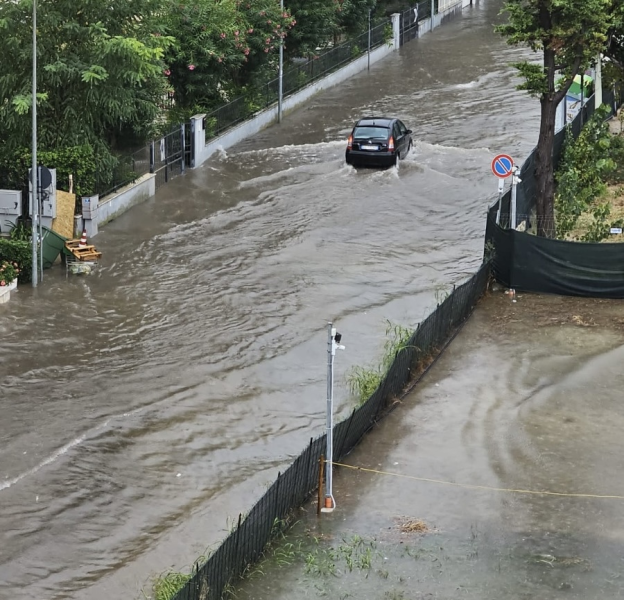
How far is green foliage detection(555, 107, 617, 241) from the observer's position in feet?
84.0

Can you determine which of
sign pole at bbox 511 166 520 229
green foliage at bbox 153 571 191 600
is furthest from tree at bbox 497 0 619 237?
green foliage at bbox 153 571 191 600

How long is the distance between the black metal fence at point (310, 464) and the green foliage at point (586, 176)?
451 centimetres

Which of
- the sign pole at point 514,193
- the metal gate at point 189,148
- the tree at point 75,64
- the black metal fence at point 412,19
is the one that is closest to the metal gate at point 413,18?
the black metal fence at point 412,19

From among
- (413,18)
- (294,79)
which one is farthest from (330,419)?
(413,18)

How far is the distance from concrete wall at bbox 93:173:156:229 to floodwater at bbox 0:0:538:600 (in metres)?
0.26

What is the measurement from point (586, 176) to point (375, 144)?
5.76m

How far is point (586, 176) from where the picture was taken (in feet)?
97.8

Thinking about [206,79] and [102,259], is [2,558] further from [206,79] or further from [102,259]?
[206,79]

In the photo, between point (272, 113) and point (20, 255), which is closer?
point (20, 255)

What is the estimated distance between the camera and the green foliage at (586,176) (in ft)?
84.0

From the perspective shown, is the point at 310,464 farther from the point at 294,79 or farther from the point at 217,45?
the point at 294,79

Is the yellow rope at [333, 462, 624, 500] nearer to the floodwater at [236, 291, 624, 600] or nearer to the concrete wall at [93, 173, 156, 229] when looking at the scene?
the floodwater at [236, 291, 624, 600]

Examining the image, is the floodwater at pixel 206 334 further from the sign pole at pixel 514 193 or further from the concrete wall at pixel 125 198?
the sign pole at pixel 514 193

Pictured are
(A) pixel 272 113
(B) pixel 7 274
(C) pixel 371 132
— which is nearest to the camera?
(B) pixel 7 274
